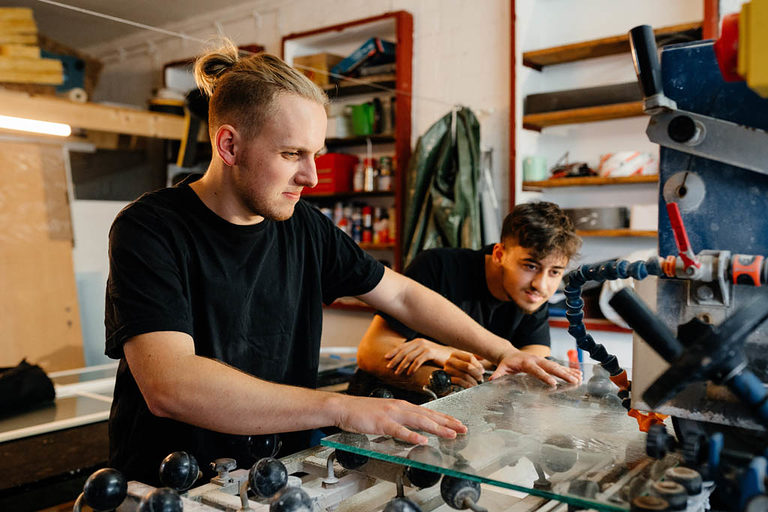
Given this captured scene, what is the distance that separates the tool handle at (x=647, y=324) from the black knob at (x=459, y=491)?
0.29m

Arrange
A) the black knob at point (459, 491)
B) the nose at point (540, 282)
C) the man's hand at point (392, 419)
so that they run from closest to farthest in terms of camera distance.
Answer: the black knob at point (459, 491) < the man's hand at point (392, 419) < the nose at point (540, 282)

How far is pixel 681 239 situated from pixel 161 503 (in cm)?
73

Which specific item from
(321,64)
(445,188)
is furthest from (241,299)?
(321,64)

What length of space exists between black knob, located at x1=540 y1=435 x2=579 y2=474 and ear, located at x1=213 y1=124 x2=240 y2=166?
81 cm

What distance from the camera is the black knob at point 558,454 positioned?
2.89ft

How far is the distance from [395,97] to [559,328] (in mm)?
1733

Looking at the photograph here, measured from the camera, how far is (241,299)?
139cm

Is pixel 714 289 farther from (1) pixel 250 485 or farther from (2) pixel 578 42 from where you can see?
(2) pixel 578 42

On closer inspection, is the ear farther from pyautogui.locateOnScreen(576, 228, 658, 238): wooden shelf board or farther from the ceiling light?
pyautogui.locateOnScreen(576, 228, 658, 238): wooden shelf board

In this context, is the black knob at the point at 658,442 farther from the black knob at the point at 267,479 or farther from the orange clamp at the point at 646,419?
the black knob at the point at 267,479

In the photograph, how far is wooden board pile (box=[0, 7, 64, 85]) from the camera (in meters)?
3.62

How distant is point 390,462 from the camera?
3.21 feet

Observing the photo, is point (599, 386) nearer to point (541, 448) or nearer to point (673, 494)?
point (541, 448)

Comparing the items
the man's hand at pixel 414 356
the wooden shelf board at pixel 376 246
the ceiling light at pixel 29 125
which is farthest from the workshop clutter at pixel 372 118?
the man's hand at pixel 414 356
